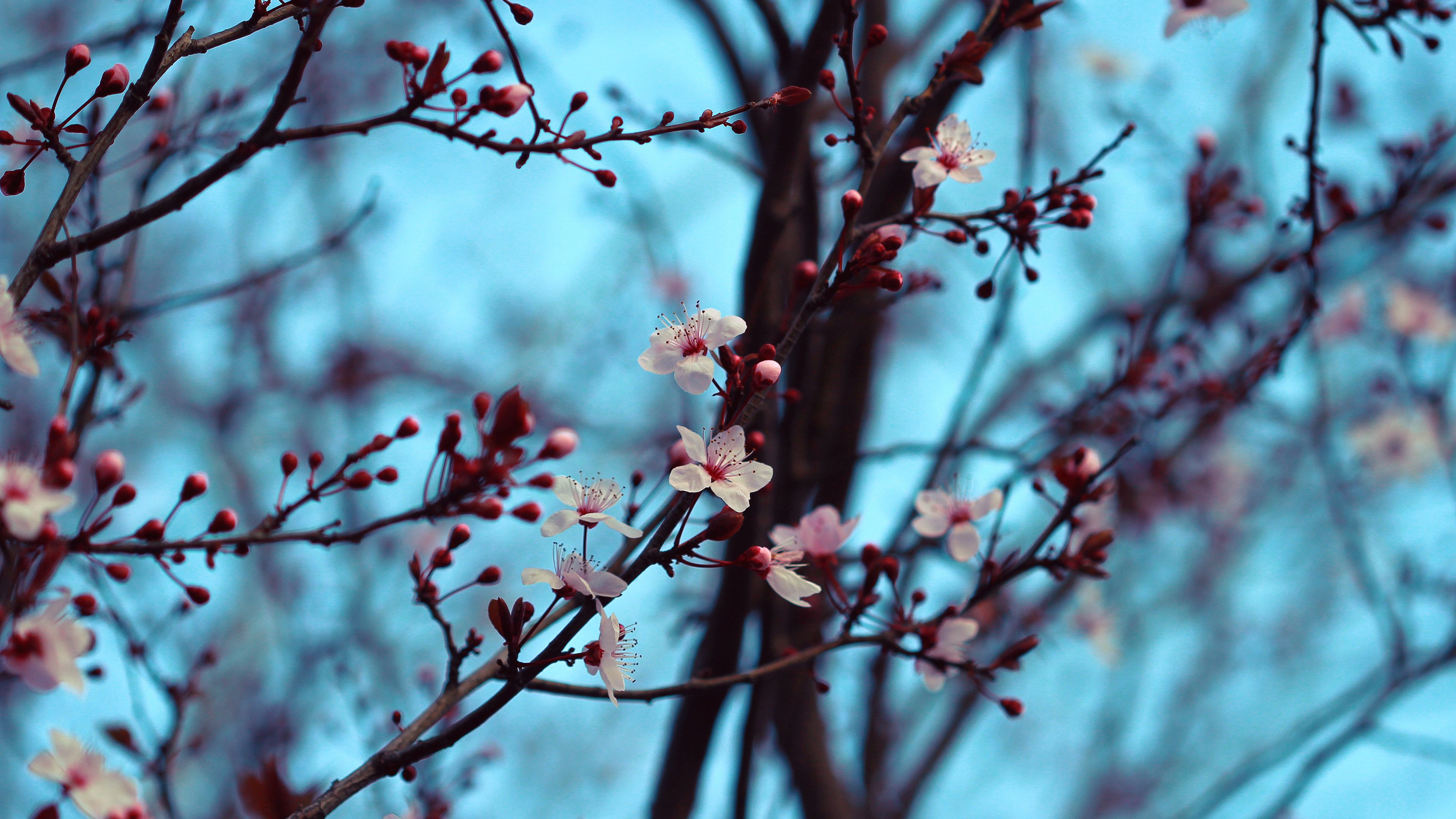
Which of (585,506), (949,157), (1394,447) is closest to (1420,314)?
(1394,447)

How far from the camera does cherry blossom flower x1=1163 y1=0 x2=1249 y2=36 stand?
1712mm

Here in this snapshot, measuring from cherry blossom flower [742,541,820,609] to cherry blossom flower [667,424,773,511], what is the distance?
73 millimetres

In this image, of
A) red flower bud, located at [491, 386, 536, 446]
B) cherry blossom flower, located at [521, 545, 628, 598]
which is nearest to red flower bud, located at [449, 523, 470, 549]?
cherry blossom flower, located at [521, 545, 628, 598]

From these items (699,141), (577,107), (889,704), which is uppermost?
(699,141)

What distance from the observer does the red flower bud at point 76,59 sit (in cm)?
123

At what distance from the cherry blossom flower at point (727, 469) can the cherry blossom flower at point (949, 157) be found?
55cm

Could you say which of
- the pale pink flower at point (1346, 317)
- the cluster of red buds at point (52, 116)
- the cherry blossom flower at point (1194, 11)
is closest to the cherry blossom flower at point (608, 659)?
the cluster of red buds at point (52, 116)

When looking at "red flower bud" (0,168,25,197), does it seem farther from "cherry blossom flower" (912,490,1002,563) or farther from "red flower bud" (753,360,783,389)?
"cherry blossom flower" (912,490,1002,563)

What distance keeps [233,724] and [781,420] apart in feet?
13.7

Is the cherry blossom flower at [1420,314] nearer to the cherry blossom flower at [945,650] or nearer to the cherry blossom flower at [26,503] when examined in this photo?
the cherry blossom flower at [945,650]

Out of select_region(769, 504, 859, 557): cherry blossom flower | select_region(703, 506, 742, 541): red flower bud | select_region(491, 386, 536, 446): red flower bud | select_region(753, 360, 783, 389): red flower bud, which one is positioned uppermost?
select_region(769, 504, 859, 557): cherry blossom flower

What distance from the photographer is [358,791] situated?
1137 mm

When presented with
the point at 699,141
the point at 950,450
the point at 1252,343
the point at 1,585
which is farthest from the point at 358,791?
the point at 1252,343

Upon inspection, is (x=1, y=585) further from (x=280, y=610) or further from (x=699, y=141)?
(x=280, y=610)
